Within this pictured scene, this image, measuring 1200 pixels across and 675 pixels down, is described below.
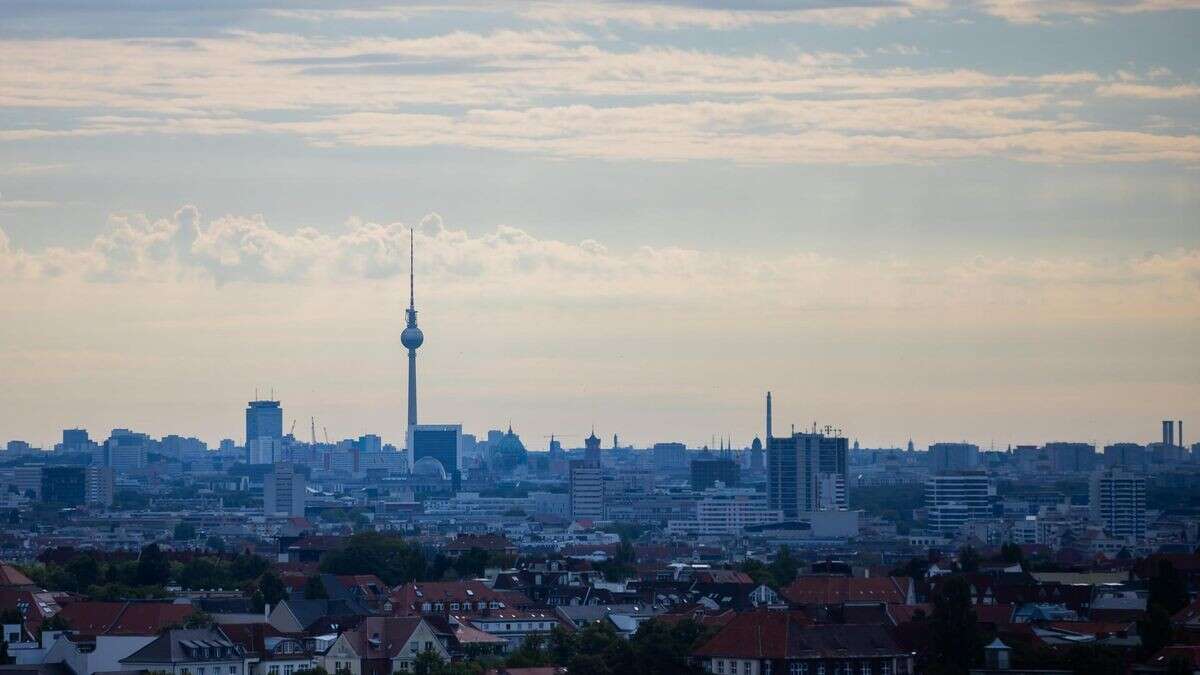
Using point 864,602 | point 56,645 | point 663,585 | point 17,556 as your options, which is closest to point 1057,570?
point 663,585

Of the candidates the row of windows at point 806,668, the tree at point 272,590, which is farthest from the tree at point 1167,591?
the tree at point 272,590

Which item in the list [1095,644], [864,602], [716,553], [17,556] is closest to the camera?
[1095,644]

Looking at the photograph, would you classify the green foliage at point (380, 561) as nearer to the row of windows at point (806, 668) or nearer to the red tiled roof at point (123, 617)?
the red tiled roof at point (123, 617)

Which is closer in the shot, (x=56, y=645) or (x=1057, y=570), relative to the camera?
(x=56, y=645)

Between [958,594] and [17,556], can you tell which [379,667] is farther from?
[17,556]

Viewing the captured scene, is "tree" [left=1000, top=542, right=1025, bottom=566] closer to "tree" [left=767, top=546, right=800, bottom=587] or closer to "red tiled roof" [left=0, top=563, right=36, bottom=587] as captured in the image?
"tree" [left=767, top=546, right=800, bottom=587]

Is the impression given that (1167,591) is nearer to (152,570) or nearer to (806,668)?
(806,668)
